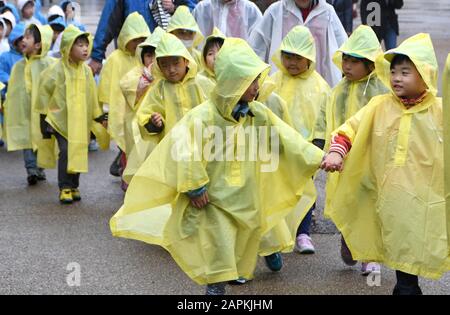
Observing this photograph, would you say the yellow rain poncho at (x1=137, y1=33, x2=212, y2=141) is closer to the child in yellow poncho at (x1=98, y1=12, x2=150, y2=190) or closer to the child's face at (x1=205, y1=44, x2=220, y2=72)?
the child's face at (x1=205, y1=44, x2=220, y2=72)

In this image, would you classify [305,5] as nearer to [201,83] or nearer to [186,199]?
[201,83]

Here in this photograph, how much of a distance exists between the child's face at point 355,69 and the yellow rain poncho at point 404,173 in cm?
79

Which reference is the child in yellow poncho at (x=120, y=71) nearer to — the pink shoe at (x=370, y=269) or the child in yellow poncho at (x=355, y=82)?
the child in yellow poncho at (x=355, y=82)

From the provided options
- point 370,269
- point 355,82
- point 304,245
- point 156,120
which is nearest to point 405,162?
point 370,269

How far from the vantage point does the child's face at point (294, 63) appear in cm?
676

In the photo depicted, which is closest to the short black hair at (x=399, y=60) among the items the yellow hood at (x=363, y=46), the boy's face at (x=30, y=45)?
the yellow hood at (x=363, y=46)

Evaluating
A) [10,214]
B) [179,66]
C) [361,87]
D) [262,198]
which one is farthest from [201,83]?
[10,214]

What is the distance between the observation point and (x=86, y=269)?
20.1 feet

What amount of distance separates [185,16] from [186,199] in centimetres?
299

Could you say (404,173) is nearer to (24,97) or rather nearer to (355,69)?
(355,69)

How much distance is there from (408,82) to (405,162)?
0.43m

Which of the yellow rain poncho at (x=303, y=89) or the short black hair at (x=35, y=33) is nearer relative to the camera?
the yellow rain poncho at (x=303, y=89)

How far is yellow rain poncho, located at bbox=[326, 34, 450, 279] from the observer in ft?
16.2
